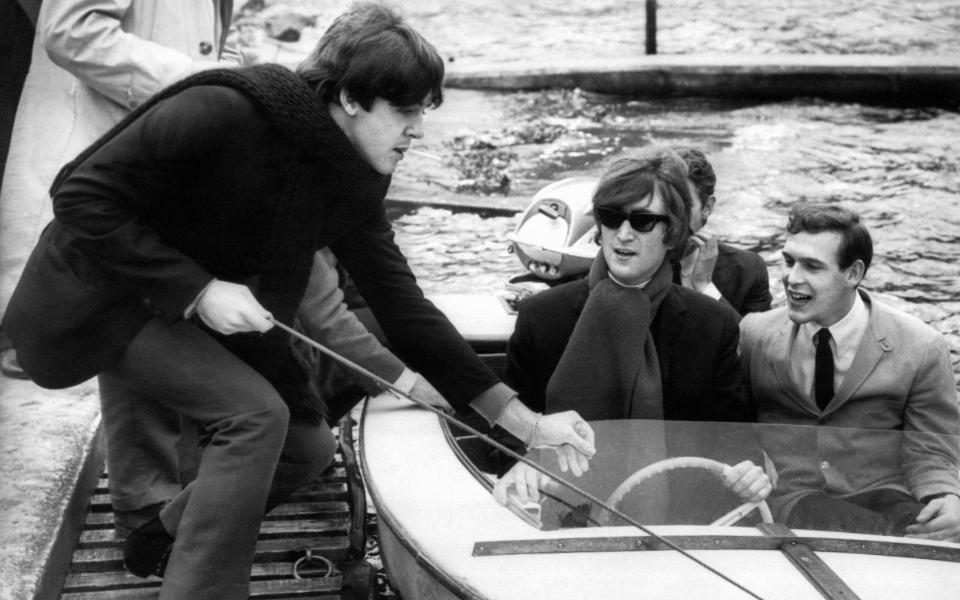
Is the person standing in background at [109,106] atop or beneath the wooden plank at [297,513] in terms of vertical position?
atop

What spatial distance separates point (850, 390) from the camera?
3.09 metres

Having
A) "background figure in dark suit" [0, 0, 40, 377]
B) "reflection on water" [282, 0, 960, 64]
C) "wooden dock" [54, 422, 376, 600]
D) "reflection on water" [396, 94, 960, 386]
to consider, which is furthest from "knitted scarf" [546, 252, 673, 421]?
"reflection on water" [282, 0, 960, 64]

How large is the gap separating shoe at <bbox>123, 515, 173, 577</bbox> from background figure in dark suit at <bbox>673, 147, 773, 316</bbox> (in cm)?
147

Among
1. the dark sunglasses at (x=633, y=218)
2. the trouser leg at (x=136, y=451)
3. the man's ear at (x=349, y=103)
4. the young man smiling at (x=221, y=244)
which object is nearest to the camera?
the young man smiling at (x=221, y=244)

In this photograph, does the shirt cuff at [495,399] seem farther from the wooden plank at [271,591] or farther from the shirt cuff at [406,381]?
the wooden plank at [271,591]

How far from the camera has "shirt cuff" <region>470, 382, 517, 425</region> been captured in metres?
3.06

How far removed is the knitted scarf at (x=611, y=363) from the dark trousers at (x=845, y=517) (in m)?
0.42

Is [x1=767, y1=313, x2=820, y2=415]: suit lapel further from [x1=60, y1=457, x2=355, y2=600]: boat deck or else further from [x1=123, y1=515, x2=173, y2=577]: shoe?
[x1=123, y1=515, x2=173, y2=577]: shoe

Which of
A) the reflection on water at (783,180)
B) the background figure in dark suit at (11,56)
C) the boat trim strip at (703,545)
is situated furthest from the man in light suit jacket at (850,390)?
the reflection on water at (783,180)

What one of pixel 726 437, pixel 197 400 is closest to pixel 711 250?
pixel 726 437

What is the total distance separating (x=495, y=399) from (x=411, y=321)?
0.26 meters

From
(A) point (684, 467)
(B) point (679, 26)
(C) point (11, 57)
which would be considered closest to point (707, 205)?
(A) point (684, 467)

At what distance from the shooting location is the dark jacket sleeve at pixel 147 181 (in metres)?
2.51

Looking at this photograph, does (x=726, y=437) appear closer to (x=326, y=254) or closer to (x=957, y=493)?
(x=957, y=493)
